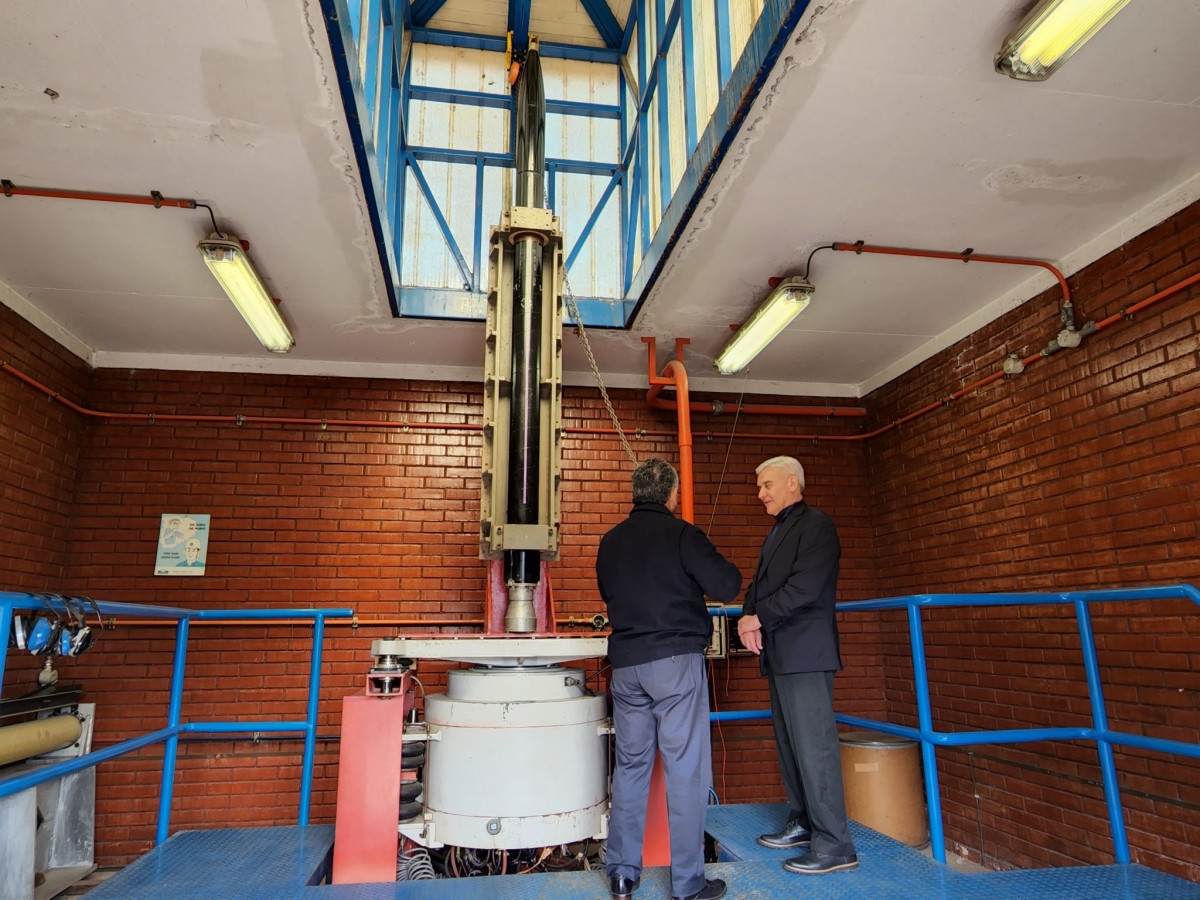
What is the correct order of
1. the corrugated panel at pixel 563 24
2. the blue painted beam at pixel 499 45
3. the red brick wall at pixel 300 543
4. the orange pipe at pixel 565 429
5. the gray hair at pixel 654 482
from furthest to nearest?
the corrugated panel at pixel 563 24
the blue painted beam at pixel 499 45
the red brick wall at pixel 300 543
the orange pipe at pixel 565 429
the gray hair at pixel 654 482

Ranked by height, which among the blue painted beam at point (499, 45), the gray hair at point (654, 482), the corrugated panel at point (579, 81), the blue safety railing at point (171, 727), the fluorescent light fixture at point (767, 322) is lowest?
the blue safety railing at point (171, 727)

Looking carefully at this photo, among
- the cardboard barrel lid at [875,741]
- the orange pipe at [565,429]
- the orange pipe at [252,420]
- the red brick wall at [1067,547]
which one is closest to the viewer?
the red brick wall at [1067,547]

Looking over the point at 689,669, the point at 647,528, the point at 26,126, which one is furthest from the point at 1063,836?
the point at 26,126

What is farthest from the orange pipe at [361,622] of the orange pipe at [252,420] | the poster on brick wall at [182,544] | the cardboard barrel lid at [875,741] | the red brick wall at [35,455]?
the cardboard barrel lid at [875,741]

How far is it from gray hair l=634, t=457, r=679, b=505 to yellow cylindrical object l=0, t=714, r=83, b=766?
324cm

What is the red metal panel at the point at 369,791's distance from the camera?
9.07ft

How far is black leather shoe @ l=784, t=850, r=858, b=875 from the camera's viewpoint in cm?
261

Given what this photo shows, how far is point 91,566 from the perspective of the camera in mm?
5105

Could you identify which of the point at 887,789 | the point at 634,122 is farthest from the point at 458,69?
the point at 887,789

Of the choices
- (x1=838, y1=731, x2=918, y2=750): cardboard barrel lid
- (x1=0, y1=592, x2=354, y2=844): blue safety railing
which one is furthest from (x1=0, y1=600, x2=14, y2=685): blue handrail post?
(x1=838, y1=731, x2=918, y2=750): cardboard barrel lid

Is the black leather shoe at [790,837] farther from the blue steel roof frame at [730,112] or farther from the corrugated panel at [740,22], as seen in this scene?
the corrugated panel at [740,22]

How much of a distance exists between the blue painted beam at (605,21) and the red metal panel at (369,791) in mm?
5596

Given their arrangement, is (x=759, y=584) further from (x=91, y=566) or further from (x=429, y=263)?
(x=91, y=566)

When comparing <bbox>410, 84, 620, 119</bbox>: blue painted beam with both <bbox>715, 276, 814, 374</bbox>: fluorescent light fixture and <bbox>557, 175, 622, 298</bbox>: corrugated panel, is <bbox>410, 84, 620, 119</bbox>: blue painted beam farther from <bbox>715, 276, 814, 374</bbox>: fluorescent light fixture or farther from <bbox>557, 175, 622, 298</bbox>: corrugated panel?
<bbox>715, 276, 814, 374</bbox>: fluorescent light fixture
